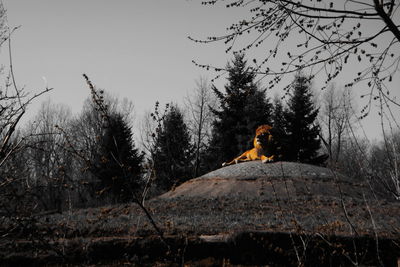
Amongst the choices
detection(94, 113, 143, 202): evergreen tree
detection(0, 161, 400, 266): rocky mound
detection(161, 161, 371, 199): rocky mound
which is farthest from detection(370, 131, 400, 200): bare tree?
detection(161, 161, 371, 199): rocky mound

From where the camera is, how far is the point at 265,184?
12398mm

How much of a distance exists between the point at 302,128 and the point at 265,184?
12503 mm

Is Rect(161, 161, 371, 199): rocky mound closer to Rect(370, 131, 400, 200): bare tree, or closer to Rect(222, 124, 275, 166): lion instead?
Rect(222, 124, 275, 166): lion

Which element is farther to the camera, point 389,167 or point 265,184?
point 265,184

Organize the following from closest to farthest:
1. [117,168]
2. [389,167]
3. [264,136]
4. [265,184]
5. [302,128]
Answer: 1. [117,168]
2. [389,167]
3. [265,184]
4. [264,136]
5. [302,128]

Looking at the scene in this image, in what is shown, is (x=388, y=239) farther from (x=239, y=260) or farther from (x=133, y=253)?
(x=133, y=253)

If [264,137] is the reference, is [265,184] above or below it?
below

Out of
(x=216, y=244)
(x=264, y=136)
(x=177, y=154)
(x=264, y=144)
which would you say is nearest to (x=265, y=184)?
(x=264, y=144)

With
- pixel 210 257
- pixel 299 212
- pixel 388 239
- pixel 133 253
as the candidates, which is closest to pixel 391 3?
pixel 388 239

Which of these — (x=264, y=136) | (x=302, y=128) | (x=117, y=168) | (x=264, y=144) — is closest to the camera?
(x=117, y=168)

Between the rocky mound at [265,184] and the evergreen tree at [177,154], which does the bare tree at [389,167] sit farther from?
the evergreen tree at [177,154]

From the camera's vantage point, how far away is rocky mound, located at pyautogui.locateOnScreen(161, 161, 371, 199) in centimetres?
1179

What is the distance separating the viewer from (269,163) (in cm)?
1426

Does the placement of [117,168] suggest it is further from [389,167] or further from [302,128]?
[302,128]
